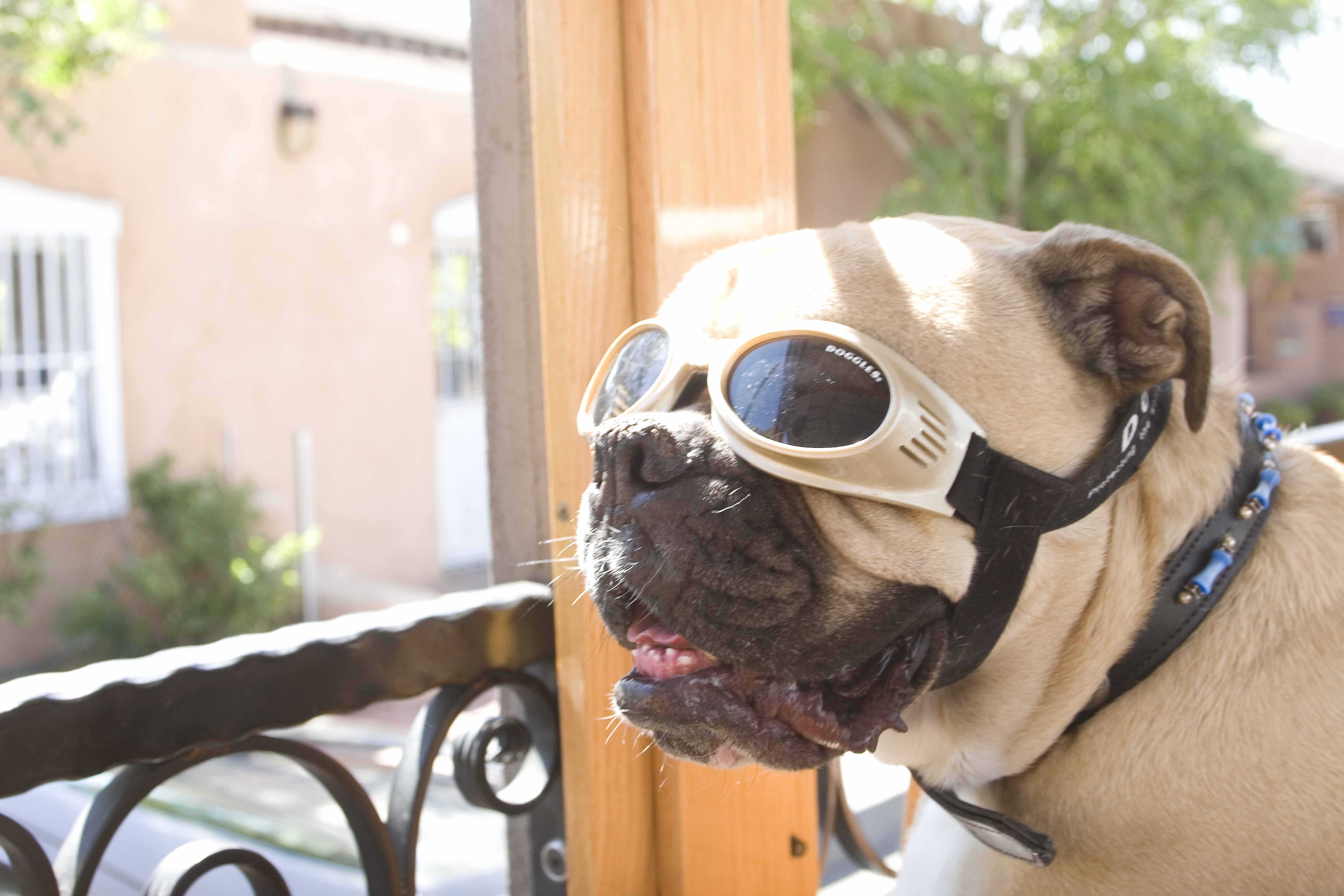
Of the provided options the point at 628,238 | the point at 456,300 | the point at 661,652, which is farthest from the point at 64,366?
the point at 661,652

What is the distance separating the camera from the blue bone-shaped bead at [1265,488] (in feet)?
4.99

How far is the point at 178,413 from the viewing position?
27.8 feet

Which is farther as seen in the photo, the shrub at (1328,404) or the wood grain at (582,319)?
the shrub at (1328,404)

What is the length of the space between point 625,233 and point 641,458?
1.43ft

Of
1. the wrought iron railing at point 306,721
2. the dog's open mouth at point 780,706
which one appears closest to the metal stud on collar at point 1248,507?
the dog's open mouth at point 780,706

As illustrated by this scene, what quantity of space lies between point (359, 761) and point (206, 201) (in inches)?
185

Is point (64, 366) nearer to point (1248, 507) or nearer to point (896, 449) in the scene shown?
point (896, 449)

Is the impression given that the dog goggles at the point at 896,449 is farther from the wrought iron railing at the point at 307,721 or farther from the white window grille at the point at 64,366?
the white window grille at the point at 64,366

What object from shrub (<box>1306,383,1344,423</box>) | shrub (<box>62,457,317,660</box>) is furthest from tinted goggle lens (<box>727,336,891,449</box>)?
shrub (<box>1306,383,1344,423</box>)

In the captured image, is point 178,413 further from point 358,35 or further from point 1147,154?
point 1147,154

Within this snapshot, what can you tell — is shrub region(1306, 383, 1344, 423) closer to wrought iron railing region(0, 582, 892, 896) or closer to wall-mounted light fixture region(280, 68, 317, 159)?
wall-mounted light fixture region(280, 68, 317, 159)

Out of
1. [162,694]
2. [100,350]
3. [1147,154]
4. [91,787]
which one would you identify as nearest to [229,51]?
[100,350]

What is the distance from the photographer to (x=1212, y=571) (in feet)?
4.83

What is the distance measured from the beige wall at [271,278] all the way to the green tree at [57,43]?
72 cm
